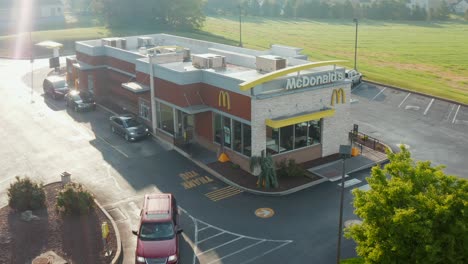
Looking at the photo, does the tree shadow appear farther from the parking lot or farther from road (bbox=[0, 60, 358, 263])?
the parking lot

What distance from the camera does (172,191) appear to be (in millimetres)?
29797

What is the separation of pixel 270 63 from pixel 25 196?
63.0 ft

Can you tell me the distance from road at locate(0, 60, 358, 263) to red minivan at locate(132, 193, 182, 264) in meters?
1.33

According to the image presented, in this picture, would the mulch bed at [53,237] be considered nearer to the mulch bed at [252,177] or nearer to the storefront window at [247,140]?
the mulch bed at [252,177]

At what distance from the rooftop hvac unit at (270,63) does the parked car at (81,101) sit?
18.5 m

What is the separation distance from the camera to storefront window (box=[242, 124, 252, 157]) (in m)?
31.8

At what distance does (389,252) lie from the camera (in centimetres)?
1653

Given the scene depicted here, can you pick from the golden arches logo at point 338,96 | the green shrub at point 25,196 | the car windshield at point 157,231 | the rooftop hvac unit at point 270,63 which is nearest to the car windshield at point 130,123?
the rooftop hvac unit at point 270,63

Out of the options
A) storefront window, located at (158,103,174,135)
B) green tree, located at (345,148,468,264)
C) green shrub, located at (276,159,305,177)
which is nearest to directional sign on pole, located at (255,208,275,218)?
green shrub, located at (276,159,305,177)

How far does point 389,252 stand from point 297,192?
1315cm

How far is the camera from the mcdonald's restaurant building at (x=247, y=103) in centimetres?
3125

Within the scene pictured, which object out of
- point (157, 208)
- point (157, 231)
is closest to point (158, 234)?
point (157, 231)

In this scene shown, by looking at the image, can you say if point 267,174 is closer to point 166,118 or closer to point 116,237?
point 116,237

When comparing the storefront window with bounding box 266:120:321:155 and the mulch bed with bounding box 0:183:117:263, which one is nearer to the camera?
the mulch bed with bounding box 0:183:117:263
